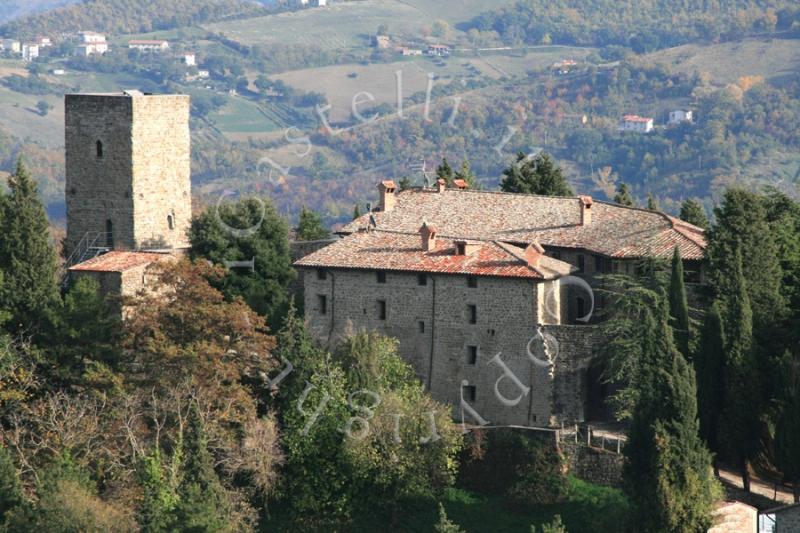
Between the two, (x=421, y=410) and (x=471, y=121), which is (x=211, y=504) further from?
(x=471, y=121)

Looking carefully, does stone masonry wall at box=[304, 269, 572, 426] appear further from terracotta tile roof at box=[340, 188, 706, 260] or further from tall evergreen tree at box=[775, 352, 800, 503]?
tall evergreen tree at box=[775, 352, 800, 503]

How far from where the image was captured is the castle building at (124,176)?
61.2 meters

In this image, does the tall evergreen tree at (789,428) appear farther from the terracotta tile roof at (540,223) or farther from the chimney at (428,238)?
the chimney at (428,238)

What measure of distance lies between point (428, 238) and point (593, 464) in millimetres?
8494

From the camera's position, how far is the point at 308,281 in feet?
177

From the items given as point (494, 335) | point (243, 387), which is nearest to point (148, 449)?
point (243, 387)

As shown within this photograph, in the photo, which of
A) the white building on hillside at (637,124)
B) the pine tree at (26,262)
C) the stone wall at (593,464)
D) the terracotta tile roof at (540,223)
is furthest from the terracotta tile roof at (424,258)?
the white building on hillside at (637,124)

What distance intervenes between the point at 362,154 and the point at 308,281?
128 meters

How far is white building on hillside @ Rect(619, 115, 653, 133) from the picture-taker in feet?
627

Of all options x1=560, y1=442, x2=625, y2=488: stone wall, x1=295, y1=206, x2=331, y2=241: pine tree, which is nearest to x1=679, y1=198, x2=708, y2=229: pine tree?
x1=295, y1=206, x2=331, y2=241: pine tree

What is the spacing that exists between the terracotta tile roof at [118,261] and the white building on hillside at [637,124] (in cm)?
13633

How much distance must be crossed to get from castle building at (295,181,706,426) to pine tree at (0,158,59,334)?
26.1 feet

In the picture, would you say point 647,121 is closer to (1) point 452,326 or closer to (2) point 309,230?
(2) point 309,230

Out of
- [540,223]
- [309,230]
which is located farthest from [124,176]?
[540,223]
